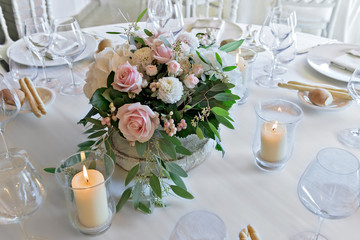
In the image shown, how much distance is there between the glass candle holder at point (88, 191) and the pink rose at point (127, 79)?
0.14m

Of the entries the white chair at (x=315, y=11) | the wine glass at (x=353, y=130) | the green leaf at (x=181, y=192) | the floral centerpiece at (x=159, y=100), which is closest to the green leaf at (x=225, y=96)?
the floral centerpiece at (x=159, y=100)

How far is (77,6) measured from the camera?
4.43 m

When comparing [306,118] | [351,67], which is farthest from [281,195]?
[351,67]

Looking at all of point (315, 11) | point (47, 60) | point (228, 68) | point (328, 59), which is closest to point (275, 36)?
point (328, 59)

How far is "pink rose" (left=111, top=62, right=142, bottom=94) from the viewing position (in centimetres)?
70

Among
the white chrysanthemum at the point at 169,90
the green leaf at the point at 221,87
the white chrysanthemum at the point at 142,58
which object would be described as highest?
the white chrysanthemum at the point at 142,58

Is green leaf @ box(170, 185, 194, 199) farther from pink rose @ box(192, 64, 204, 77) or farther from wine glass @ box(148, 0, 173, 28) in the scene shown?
wine glass @ box(148, 0, 173, 28)

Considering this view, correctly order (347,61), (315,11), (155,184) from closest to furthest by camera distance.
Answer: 1. (155,184)
2. (347,61)
3. (315,11)

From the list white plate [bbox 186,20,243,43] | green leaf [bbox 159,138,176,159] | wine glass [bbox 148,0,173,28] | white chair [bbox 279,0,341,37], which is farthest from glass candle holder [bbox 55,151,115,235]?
white chair [bbox 279,0,341,37]

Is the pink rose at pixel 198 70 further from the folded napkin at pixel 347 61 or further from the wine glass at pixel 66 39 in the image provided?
the folded napkin at pixel 347 61

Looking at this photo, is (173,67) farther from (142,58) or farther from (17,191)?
(17,191)

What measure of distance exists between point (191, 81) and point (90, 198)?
0.30 metres

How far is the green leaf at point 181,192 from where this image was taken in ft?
2.44

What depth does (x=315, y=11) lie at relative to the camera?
2.67 meters
